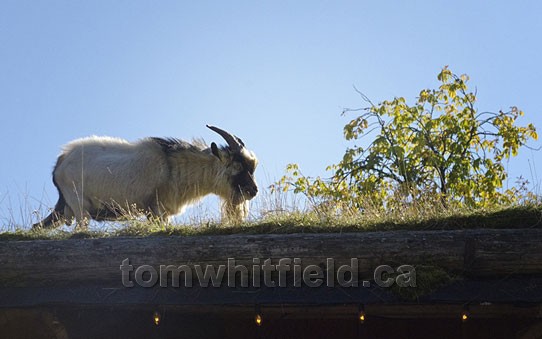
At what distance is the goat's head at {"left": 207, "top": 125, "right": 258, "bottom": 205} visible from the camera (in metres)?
11.8

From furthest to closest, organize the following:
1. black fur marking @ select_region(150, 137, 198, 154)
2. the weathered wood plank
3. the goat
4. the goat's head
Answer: the goat's head
black fur marking @ select_region(150, 137, 198, 154)
the goat
the weathered wood plank

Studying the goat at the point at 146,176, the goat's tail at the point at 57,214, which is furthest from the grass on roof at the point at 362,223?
the goat's tail at the point at 57,214

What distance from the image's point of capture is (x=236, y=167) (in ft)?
38.9

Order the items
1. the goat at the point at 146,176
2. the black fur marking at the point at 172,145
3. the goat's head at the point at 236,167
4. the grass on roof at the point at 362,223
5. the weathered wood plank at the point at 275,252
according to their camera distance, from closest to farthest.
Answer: the weathered wood plank at the point at 275,252 < the grass on roof at the point at 362,223 < the goat at the point at 146,176 < the black fur marking at the point at 172,145 < the goat's head at the point at 236,167

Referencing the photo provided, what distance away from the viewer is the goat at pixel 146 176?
35.6 ft

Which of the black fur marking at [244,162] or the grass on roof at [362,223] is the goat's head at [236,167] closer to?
the black fur marking at [244,162]

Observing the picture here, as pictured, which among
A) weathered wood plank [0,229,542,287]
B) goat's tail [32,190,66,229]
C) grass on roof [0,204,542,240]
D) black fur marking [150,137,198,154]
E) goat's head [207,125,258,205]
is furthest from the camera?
goat's head [207,125,258,205]

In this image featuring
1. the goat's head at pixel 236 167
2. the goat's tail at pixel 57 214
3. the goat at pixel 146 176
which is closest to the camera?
the goat at pixel 146 176

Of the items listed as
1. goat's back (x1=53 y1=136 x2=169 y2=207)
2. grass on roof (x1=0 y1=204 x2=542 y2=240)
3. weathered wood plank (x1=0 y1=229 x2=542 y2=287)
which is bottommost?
weathered wood plank (x1=0 y1=229 x2=542 y2=287)

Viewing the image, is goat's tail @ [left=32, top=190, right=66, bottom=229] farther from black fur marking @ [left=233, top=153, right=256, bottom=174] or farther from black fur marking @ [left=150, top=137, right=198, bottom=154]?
black fur marking @ [left=233, top=153, right=256, bottom=174]

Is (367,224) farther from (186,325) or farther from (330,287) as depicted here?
(186,325)

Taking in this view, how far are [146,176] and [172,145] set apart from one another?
0.79 m

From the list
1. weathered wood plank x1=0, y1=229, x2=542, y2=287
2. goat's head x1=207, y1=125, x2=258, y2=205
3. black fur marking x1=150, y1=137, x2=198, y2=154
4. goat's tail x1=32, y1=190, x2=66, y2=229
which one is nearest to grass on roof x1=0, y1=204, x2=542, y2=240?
weathered wood plank x1=0, y1=229, x2=542, y2=287

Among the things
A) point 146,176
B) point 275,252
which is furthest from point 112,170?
point 275,252
